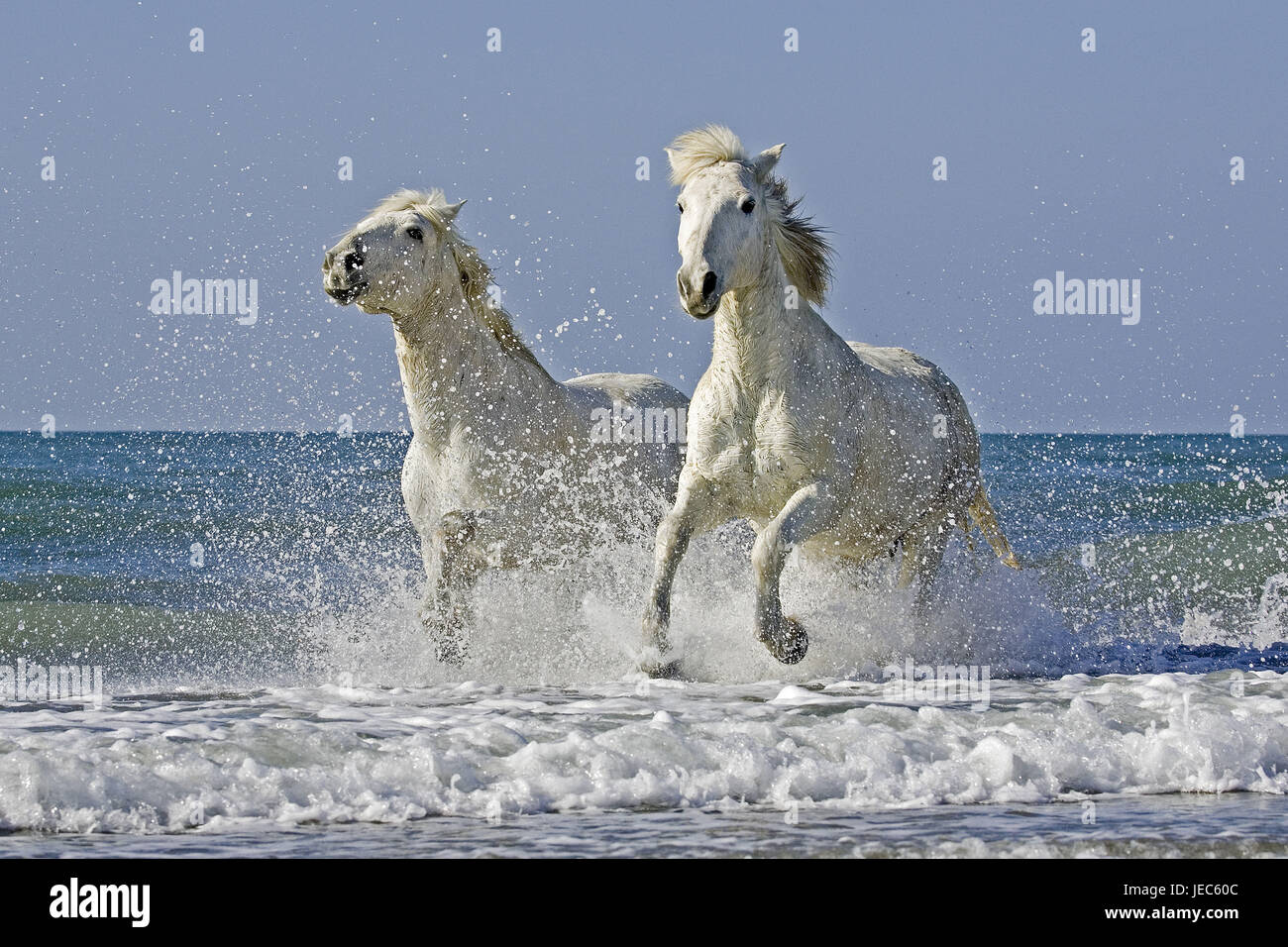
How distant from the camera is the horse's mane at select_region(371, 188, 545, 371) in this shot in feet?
26.0

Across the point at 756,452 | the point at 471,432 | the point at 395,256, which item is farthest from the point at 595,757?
the point at 395,256

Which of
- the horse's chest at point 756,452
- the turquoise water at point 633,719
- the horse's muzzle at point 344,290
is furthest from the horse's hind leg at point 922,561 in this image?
the horse's muzzle at point 344,290

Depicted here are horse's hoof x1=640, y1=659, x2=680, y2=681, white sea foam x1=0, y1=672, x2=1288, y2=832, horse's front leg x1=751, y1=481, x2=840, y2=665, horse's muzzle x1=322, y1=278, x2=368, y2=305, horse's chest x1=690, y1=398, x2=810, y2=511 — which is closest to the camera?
white sea foam x1=0, y1=672, x2=1288, y2=832

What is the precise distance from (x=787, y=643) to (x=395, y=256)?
255 centimetres

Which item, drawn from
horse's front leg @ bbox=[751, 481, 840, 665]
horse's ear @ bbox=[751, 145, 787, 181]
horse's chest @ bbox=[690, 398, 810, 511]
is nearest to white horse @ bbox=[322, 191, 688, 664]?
horse's chest @ bbox=[690, 398, 810, 511]

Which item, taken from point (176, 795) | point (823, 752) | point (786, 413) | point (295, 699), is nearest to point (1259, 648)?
point (786, 413)

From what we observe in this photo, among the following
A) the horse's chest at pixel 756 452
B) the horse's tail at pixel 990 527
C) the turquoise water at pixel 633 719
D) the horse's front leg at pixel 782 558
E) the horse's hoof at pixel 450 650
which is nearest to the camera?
the turquoise water at pixel 633 719

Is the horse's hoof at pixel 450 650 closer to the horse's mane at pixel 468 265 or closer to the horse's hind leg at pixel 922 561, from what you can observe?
the horse's mane at pixel 468 265

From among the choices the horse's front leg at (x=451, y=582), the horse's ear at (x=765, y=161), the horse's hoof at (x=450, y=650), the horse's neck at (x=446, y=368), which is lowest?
the horse's hoof at (x=450, y=650)

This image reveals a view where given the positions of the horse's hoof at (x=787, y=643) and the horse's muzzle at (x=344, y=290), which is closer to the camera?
the horse's hoof at (x=787, y=643)

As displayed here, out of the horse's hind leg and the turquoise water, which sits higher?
the horse's hind leg

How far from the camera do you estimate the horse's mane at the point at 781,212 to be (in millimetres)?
6953

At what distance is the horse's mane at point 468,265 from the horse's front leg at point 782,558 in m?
1.91

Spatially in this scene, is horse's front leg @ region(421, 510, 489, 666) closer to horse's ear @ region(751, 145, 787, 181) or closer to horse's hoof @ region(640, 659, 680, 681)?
horse's hoof @ region(640, 659, 680, 681)
